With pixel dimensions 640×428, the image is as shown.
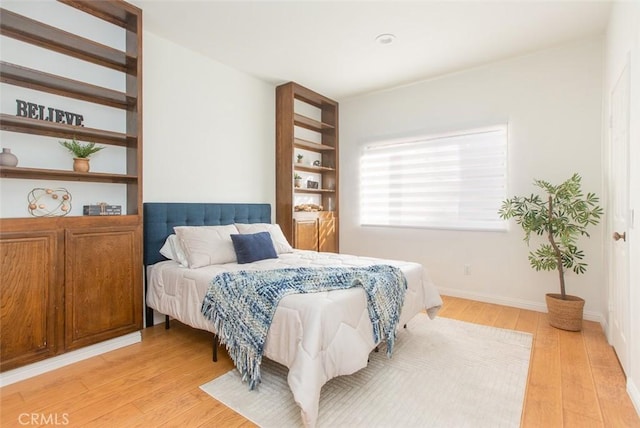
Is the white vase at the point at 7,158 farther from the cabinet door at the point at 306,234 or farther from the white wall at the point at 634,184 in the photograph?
the white wall at the point at 634,184

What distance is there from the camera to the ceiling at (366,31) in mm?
2641

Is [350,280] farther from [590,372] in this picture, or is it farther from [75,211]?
[75,211]

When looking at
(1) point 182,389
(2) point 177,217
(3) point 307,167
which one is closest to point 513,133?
(3) point 307,167

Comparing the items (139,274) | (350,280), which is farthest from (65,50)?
(350,280)

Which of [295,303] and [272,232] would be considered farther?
[272,232]

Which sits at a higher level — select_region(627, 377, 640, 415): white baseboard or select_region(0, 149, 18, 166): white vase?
select_region(0, 149, 18, 166): white vase

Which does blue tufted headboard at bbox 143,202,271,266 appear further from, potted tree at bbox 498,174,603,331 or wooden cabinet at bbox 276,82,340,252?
potted tree at bbox 498,174,603,331

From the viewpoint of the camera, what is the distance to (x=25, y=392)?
195 cm

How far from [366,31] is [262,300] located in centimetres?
259

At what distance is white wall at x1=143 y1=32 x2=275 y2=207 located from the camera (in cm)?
308

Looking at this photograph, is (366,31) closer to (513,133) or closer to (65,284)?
(513,133)

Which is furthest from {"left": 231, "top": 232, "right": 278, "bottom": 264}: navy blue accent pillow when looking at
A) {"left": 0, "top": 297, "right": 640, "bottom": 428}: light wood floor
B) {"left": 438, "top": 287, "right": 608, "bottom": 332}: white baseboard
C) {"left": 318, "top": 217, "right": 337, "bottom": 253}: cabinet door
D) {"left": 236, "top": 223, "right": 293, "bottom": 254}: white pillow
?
{"left": 438, "top": 287, "right": 608, "bottom": 332}: white baseboard

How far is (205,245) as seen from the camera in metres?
2.83

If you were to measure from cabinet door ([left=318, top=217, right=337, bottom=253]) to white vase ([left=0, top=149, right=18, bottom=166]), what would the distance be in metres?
3.27
